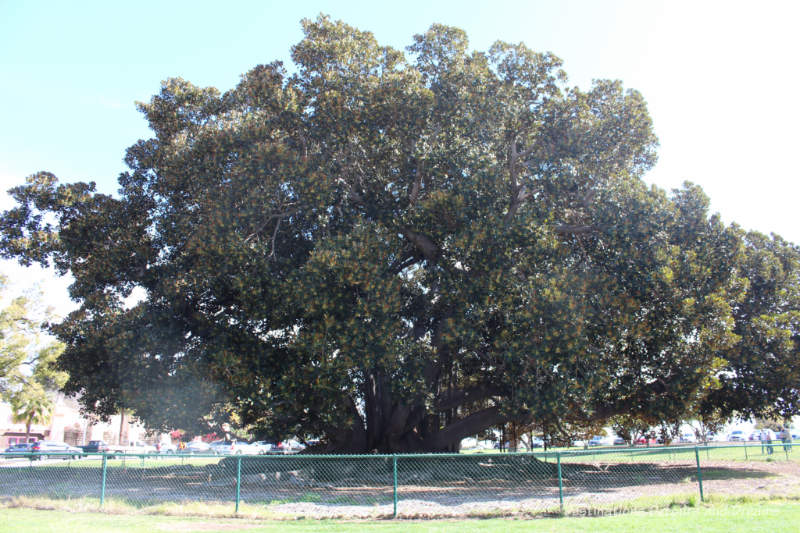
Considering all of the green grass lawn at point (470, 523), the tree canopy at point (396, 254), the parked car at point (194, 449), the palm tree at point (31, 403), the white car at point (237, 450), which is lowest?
the parked car at point (194, 449)

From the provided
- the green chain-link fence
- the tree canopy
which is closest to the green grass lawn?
the green chain-link fence

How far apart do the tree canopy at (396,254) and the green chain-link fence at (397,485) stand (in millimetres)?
1894

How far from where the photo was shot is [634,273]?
52.2 feet

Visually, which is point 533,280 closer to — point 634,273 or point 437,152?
point 634,273

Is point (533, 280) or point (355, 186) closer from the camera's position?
A: point (533, 280)

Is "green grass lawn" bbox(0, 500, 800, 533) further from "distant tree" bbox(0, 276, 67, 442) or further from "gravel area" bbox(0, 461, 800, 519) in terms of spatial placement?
"distant tree" bbox(0, 276, 67, 442)

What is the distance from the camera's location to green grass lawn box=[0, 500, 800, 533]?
27.8 feet

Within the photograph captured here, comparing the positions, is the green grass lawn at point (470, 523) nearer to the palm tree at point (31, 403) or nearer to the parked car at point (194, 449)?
the palm tree at point (31, 403)

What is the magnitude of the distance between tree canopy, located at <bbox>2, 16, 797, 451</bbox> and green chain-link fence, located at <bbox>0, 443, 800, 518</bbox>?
1.89 m

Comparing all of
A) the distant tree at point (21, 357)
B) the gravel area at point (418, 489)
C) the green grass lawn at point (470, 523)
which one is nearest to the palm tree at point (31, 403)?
the distant tree at point (21, 357)

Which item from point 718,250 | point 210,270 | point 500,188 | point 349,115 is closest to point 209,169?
point 210,270

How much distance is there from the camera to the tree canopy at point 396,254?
15.4 meters

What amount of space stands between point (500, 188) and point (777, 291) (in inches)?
Answer: 419

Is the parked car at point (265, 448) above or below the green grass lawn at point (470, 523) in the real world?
below
